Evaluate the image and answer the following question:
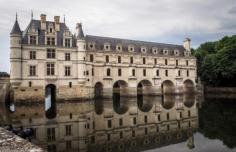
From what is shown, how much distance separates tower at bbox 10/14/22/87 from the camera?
3169 centimetres

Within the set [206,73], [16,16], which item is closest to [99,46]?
[16,16]

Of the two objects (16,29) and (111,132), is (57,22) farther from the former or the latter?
(111,132)

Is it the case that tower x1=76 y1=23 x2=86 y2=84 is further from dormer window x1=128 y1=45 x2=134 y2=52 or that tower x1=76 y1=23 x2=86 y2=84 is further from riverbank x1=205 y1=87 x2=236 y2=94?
riverbank x1=205 y1=87 x2=236 y2=94

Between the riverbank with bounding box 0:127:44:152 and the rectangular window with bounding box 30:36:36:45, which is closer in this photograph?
the riverbank with bounding box 0:127:44:152

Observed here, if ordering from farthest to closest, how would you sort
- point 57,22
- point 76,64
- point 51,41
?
1. point 76,64
2. point 57,22
3. point 51,41

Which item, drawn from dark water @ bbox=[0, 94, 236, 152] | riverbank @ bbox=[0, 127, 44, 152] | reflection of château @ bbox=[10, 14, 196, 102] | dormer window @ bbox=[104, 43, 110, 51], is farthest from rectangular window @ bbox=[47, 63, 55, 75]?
riverbank @ bbox=[0, 127, 44, 152]

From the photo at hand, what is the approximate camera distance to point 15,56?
31859mm

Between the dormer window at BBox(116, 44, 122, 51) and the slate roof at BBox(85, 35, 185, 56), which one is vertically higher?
the slate roof at BBox(85, 35, 185, 56)

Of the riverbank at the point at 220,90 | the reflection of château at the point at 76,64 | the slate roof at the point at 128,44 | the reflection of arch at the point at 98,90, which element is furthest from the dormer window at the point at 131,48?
the riverbank at the point at 220,90

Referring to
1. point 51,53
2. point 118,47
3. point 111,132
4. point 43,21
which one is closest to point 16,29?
point 43,21

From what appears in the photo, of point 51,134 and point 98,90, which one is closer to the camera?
point 51,134

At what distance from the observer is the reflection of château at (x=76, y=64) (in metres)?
32.6

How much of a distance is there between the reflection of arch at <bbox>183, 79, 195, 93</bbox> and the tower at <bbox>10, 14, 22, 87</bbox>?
34118 mm

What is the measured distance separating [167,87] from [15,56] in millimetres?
30784
